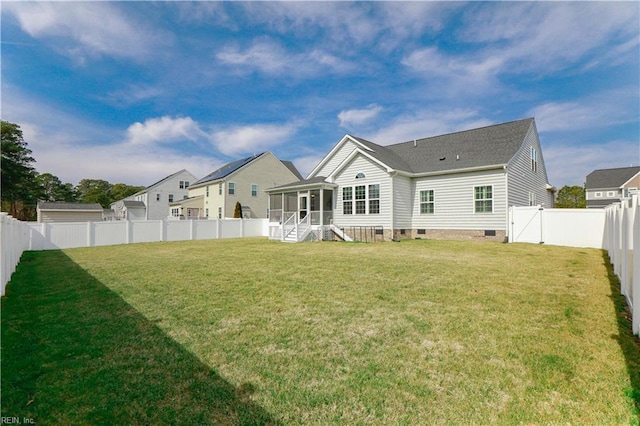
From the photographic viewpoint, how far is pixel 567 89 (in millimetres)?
16234

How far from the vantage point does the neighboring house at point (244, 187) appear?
3095 centimetres

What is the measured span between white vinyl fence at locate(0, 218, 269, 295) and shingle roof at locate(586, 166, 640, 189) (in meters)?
50.2

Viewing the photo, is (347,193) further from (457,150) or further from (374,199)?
(457,150)

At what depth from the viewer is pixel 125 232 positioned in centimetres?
1831

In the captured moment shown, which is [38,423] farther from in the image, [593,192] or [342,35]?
[593,192]

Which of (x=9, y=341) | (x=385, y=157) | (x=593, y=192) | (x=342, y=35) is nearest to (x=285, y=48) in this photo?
(x=342, y=35)

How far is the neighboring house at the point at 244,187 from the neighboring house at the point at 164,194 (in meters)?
9.78

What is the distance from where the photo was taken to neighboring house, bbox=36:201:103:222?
35.1 metres

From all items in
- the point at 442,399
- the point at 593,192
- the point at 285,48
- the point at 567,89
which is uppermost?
the point at 285,48

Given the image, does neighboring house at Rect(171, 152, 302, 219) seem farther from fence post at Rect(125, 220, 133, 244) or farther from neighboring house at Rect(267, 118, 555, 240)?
neighboring house at Rect(267, 118, 555, 240)

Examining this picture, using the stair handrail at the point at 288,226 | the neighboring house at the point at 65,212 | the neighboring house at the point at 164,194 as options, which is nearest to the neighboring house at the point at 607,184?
the stair handrail at the point at 288,226

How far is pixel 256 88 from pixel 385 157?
29.8 ft

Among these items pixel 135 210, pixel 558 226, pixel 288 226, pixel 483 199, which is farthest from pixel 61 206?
pixel 558 226

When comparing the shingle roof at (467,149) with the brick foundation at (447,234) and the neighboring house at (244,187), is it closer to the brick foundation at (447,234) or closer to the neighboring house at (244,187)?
the brick foundation at (447,234)
